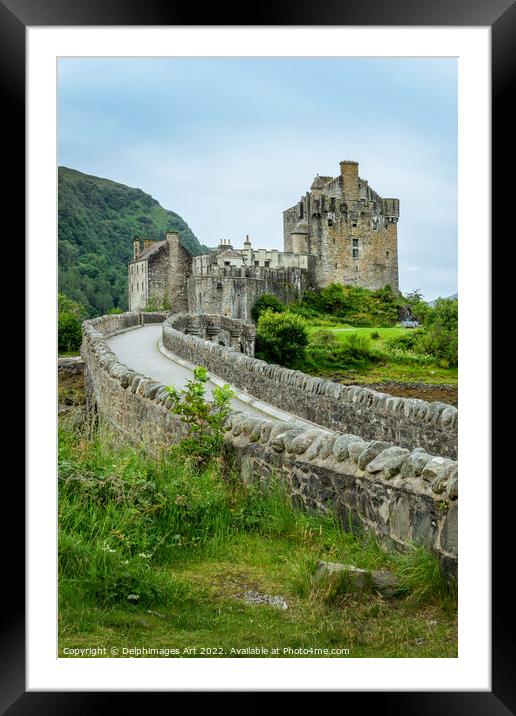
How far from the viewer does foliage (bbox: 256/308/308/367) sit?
95.1 ft

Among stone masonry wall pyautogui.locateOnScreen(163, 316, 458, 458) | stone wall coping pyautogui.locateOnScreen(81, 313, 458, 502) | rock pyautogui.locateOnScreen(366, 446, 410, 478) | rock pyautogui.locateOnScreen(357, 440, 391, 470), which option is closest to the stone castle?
stone masonry wall pyautogui.locateOnScreen(163, 316, 458, 458)

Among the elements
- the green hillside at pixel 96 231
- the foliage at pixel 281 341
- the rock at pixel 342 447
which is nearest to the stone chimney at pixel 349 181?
the foliage at pixel 281 341

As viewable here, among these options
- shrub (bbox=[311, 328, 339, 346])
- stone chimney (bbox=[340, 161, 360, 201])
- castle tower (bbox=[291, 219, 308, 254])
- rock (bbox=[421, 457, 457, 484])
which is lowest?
rock (bbox=[421, 457, 457, 484])

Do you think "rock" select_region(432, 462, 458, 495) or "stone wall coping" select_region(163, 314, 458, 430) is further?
"stone wall coping" select_region(163, 314, 458, 430)

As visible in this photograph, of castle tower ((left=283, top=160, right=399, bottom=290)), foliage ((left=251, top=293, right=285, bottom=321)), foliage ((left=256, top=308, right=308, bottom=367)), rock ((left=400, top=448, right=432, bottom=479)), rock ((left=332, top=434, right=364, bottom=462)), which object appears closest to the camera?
rock ((left=400, top=448, right=432, bottom=479))

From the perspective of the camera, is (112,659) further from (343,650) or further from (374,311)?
(374,311)

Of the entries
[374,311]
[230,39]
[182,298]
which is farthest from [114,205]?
[374,311]

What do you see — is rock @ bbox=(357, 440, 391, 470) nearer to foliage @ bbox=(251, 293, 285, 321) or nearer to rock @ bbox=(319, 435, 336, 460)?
rock @ bbox=(319, 435, 336, 460)

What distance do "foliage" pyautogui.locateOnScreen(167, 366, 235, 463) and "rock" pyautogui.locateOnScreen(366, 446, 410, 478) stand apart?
164cm

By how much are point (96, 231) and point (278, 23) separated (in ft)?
24.1

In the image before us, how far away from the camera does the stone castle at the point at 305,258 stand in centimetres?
4444

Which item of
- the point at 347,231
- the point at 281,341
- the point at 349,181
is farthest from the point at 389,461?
the point at 349,181

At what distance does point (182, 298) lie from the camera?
46156 mm
